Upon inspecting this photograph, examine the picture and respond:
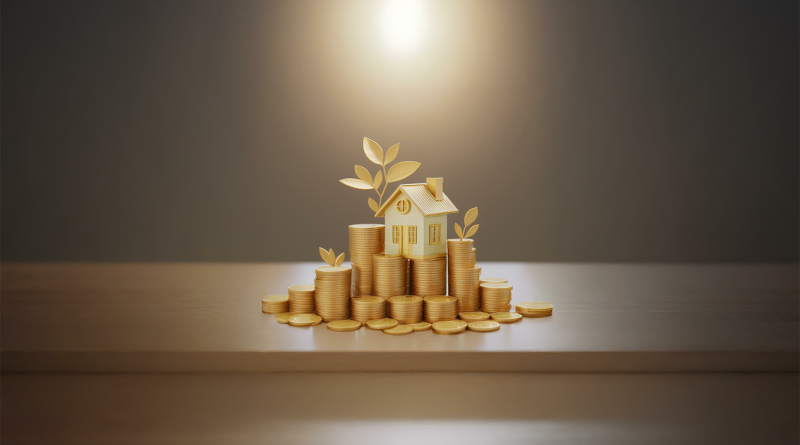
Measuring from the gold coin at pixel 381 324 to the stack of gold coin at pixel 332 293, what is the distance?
121 millimetres

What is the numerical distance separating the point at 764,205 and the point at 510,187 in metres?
→ 1.65

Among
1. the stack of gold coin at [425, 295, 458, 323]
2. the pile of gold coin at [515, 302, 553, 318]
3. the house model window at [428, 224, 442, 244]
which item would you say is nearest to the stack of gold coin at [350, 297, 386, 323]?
the stack of gold coin at [425, 295, 458, 323]

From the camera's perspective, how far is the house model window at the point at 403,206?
189cm

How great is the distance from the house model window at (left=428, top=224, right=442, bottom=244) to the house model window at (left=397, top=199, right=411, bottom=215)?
0.30 feet

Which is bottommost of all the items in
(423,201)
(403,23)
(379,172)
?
(423,201)

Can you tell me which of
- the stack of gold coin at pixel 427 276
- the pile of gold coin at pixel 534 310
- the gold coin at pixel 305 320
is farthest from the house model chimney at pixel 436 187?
the gold coin at pixel 305 320

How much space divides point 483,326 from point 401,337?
0.25m

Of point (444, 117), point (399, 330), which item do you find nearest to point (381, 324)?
point (399, 330)

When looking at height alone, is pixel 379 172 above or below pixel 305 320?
above

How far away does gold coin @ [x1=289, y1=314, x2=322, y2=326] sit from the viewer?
5.84 feet

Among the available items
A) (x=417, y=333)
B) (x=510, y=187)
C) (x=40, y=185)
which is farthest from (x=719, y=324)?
(x=40, y=185)

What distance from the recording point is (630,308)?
2074 millimetres

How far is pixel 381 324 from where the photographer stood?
68.6 inches

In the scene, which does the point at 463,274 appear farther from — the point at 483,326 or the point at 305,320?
the point at 305,320
